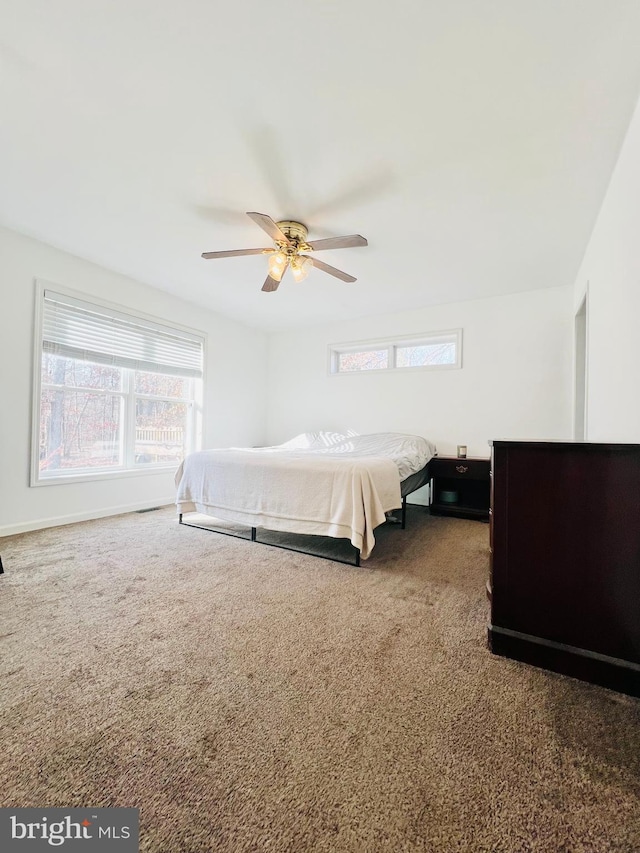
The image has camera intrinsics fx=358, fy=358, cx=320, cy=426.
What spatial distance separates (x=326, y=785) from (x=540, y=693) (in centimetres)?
84

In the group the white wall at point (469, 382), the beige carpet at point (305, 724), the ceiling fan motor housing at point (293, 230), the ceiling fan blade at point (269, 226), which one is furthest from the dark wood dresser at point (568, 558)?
the white wall at point (469, 382)

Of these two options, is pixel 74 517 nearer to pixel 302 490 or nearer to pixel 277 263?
pixel 302 490

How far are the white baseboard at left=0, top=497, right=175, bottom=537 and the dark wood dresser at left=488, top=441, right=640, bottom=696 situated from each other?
11.9 feet

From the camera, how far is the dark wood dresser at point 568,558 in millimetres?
1299

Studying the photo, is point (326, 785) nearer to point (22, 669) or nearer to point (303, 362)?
point (22, 669)

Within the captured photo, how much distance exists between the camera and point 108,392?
377 centimetres

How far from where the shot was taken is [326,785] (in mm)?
917

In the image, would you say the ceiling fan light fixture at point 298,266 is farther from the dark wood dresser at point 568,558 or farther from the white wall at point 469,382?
the white wall at point 469,382

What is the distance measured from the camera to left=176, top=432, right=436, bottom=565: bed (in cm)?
242

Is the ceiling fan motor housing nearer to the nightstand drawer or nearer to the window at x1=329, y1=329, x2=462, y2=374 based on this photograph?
the window at x1=329, y1=329, x2=462, y2=374

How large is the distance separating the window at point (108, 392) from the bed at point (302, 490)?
979mm

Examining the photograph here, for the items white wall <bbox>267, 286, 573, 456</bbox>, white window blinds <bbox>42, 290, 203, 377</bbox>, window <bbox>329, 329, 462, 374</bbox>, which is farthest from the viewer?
window <bbox>329, 329, 462, 374</bbox>

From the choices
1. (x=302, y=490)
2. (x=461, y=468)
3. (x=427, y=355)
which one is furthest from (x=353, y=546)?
(x=427, y=355)

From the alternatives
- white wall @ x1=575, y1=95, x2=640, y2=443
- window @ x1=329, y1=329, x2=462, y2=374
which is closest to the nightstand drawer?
white wall @ x1=575, y1=95, x2=640, y2=443
